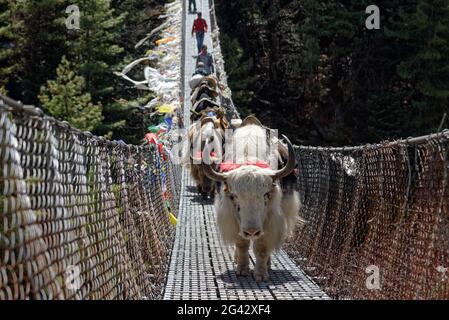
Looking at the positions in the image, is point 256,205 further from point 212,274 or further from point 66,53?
point 66,53

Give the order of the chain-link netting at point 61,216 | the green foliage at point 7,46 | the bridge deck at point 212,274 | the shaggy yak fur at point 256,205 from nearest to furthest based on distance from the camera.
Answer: the chain-link netting at point 61,216 < the bridge deck at point 212,274 < the shaggy yak fur at point 256,205 < the green foliage at point 7,46

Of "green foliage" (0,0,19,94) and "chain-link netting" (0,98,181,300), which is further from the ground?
"green foliage" (0,0,19,94)

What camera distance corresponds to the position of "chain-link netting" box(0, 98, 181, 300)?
2537 mm

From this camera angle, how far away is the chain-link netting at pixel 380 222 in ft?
12.4

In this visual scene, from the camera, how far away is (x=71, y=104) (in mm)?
22703

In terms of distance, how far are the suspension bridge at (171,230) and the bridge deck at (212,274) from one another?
1 centimetres

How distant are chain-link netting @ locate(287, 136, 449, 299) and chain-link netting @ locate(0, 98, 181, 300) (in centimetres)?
142

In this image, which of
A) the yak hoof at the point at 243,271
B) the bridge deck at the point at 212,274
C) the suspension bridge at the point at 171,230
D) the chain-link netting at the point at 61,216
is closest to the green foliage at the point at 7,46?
the bridge deck at the point at 212,274

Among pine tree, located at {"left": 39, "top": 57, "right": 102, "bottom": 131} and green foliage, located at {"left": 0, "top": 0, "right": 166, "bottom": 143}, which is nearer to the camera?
pine tree, located at {"left": 39, "top": 57, "right": 102, "bottom": 131}

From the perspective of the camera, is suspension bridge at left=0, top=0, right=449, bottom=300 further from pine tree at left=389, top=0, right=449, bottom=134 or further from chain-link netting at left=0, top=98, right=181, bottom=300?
pine tree at left=389, top=0, right=449, bottom=134

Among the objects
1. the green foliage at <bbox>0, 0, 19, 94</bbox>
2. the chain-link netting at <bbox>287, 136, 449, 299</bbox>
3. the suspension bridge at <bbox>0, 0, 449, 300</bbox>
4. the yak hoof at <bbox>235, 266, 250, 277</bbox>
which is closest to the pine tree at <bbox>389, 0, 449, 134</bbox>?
the green foliage at <bbox>0, 0, 19, 94</bbox>

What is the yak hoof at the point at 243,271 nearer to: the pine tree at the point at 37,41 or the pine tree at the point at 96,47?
the pine tree at the point at 96,47

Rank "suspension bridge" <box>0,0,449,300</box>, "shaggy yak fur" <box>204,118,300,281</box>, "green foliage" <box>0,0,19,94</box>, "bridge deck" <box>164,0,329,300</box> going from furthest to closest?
1. "green foliage" <box>0,0,19,94</box>
2. "shaggy yak fur" <box>204,118,300,281</box>
3. "bridge deck" <box>164,0,329,300</box>
4. "suspension bridge" <box>0,0,449,300</box>

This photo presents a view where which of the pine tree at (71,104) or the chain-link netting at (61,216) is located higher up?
the pine tree at (71,104)
